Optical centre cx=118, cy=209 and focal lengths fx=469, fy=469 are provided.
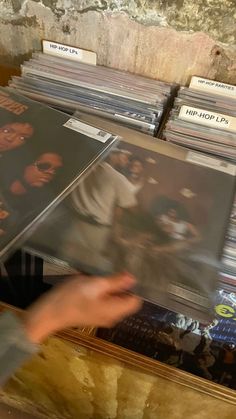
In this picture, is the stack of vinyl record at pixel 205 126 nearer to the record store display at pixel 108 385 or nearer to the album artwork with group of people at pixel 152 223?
the album artwork with group of people at pixel 152 223

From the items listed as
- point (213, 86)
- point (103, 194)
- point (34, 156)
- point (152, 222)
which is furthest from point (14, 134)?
point (213, 86)

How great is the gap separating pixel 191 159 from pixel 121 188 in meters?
0.18

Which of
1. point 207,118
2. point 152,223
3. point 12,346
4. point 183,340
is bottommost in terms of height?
point 183,340

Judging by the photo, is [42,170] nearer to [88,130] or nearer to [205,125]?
[88,130]

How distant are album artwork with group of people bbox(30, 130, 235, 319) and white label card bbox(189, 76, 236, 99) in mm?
201

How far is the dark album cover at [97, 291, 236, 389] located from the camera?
104 centimetres

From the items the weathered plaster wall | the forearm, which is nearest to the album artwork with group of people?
the forearm

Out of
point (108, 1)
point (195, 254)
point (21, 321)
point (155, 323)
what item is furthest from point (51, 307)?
point (108, 1)

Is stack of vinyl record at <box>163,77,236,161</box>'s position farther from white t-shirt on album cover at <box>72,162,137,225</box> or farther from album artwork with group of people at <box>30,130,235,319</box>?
white t-shirt on album cover at <box>72,162,137,225</box>

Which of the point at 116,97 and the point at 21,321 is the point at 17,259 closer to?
the point at 21,321

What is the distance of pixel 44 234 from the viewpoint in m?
0.78

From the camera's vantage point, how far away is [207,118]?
1038mm

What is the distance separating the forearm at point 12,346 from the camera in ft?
2.41

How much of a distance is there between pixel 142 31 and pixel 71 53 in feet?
0.63
